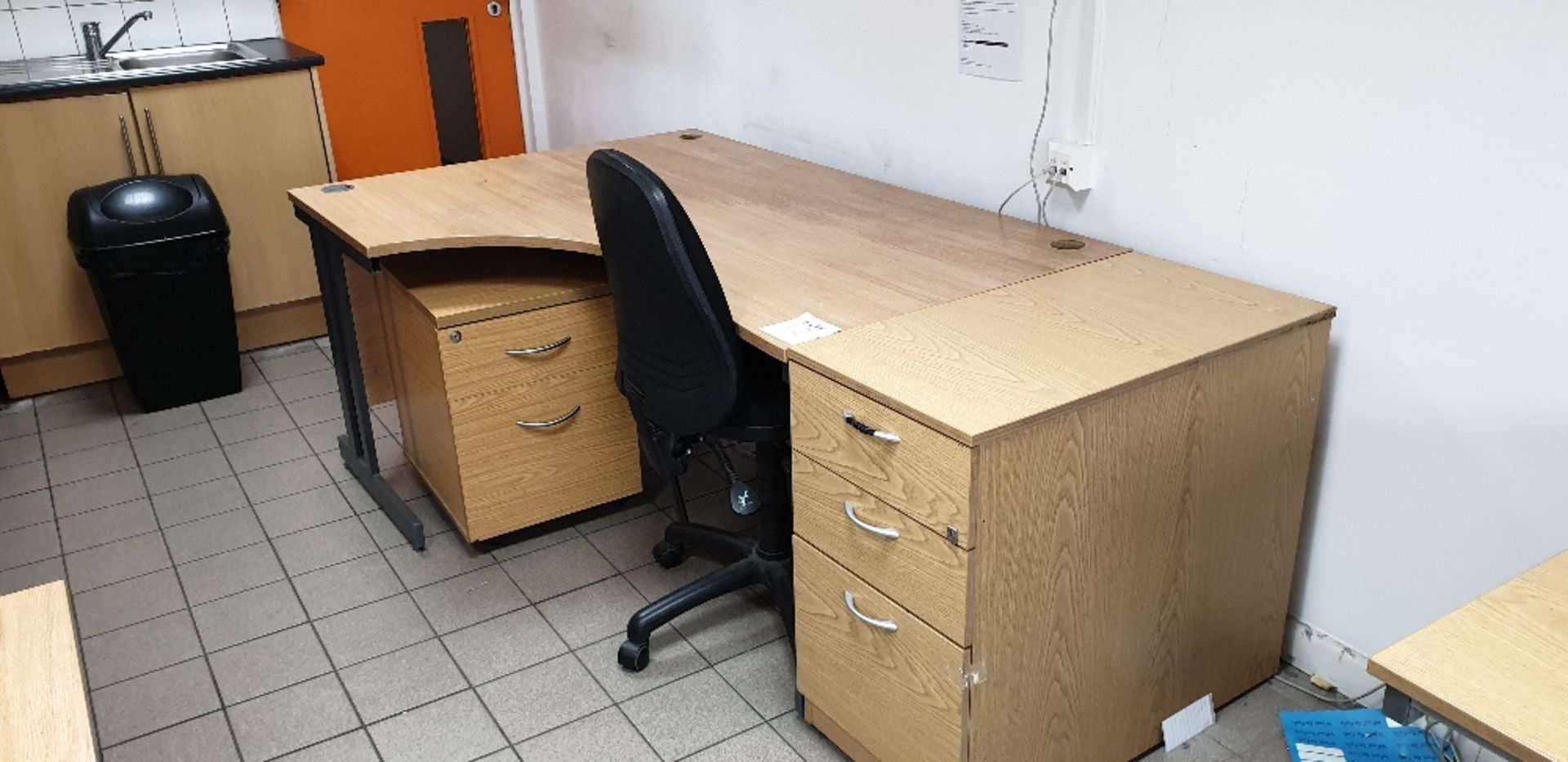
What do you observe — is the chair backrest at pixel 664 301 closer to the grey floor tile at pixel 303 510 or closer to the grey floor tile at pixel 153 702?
the grey floor tile at pixel 153 702

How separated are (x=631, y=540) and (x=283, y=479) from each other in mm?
999

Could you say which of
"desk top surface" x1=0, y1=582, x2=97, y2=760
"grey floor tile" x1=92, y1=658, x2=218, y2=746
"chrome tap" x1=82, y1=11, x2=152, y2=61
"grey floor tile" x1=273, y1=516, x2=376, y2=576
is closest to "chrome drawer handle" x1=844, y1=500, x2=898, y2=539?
"desk top surface" x1=0, y1=582, x2=97, y2=760

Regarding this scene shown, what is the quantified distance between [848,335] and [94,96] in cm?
268

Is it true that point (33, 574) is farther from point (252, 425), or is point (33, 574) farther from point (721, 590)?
point (721, 590)

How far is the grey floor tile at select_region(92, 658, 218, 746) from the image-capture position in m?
2.25

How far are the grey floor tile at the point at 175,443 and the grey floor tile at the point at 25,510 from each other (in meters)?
0.26

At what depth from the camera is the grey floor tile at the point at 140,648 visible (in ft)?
7.90

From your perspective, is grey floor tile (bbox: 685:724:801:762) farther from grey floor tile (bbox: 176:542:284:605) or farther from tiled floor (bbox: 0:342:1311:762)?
grey floor tile (bbox: 176:542:284:605)

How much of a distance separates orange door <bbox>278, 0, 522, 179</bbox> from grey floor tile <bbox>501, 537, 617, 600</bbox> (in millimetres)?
2136

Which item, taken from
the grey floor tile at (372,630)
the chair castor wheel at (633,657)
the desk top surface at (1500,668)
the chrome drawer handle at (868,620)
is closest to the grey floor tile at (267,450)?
the grey floor tile at (372,630)

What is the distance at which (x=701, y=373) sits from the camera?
2088 millimetres

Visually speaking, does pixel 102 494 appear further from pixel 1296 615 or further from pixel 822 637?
pixel 1296 615

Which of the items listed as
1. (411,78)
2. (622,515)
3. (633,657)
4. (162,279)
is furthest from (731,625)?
(411,78)

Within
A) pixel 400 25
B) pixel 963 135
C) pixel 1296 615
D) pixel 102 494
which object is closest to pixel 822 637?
pixel 1296 615
